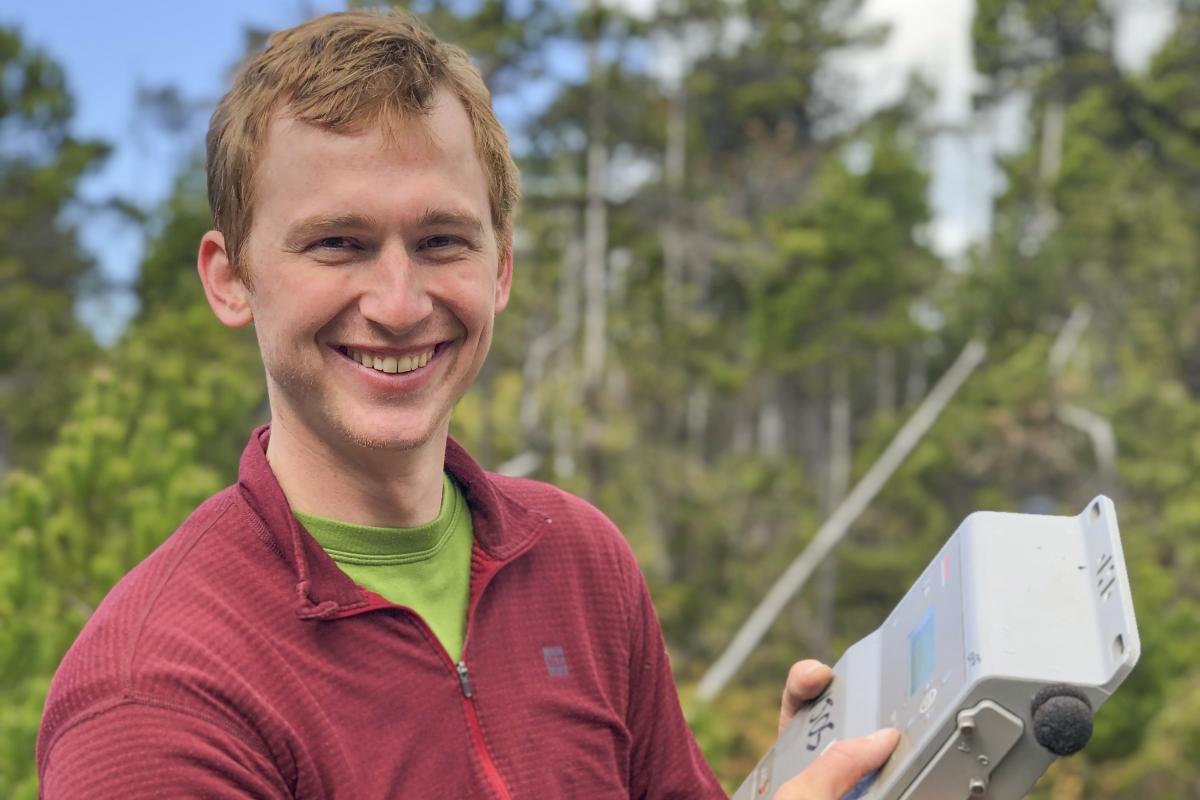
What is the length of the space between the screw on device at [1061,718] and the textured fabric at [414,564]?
588mm

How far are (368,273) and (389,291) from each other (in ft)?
0.09

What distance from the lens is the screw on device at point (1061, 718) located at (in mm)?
1245

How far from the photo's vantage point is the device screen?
4.78ft

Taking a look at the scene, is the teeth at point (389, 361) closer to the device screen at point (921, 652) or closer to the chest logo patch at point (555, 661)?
the chest logo patch at point (555, 661)

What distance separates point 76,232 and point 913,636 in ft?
82.4

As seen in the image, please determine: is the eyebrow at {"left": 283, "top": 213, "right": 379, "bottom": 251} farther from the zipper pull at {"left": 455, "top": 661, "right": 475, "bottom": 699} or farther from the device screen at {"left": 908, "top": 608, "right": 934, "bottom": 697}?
the device screen at {"left": 908, "top": 608, "right": 934, "bottom": 697}

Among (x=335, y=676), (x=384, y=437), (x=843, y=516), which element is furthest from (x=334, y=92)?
(x=843, y=516)

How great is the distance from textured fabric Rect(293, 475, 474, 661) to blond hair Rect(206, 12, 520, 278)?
0.31m

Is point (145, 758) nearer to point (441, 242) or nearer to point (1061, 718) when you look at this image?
point (441, 242)

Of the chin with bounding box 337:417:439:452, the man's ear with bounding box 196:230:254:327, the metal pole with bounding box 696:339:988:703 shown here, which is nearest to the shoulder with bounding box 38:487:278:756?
the chin with bounding box 337:417:439:452

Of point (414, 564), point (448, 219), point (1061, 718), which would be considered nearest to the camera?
point (1061, 718)

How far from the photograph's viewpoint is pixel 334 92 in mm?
1308

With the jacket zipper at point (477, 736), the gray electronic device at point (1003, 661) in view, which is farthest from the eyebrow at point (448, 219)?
the gray electronic device at point (1003, 661)

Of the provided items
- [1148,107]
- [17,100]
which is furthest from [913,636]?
[1148,107]
